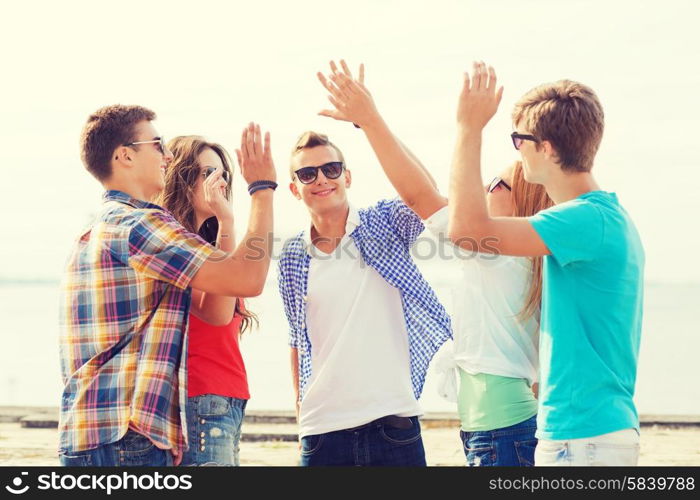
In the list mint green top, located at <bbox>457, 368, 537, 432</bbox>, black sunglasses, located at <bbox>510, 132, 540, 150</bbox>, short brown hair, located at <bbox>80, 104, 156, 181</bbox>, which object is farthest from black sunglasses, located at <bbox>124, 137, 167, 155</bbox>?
mint green top, located at <bbox>457, 368, 537, 432</bbox>

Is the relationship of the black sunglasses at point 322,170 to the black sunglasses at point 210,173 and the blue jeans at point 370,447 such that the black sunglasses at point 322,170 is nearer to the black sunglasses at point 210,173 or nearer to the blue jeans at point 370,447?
the black sunglasses at point 210,173

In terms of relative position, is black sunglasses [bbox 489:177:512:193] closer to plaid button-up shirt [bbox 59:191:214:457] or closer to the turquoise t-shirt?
the turquoise t-shirt

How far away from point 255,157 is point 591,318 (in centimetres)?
173

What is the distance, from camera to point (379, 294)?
16.4 feet

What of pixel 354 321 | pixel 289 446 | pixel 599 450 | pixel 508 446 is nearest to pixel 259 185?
pixel 354 321

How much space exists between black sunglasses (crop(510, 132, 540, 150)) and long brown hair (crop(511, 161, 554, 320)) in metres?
0.88

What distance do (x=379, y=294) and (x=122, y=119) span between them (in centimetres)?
162

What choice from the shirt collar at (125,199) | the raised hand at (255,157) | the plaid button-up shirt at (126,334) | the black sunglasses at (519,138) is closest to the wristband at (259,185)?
the raised hand at (255,157)

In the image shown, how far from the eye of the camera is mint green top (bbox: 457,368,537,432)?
4.62m

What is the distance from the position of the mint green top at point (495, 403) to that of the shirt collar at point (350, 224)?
1089 millimetres

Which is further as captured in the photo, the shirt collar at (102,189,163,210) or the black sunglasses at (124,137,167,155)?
the black sunglasses at (124,137,167,155)

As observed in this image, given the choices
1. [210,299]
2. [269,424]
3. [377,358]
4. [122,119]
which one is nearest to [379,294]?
[377,358]

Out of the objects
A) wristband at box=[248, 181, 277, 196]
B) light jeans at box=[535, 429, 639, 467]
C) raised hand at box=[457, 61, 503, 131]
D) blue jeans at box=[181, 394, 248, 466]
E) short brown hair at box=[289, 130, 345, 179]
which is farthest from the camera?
short brown hair at box=[289, 130, 345, 179]

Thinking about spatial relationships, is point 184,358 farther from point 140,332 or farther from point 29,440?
point 29,440
